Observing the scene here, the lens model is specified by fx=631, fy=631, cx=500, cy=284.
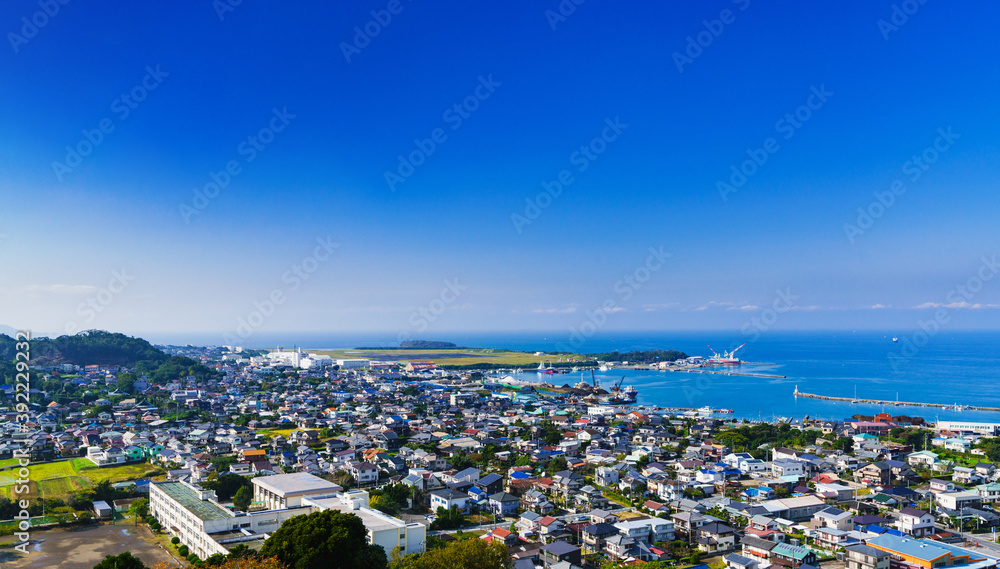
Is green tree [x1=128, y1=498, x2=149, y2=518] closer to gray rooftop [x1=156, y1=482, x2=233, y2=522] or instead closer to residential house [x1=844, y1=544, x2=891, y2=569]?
gray rooftop [x1=156, y1=482, x2=233, y2=522]

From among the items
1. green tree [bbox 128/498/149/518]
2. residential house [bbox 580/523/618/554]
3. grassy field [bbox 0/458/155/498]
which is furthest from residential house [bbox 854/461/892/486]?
grassy field [bbox 0/458/155/498]

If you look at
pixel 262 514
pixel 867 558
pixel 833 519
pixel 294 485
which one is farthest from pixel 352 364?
pixel 867 558

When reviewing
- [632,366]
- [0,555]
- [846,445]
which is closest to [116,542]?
[0,555]

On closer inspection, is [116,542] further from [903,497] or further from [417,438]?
[903,497]

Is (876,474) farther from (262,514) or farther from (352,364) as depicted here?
(352,364)

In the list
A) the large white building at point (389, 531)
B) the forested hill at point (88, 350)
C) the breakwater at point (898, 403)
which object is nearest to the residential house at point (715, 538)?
the large white building at point (389, 531)
